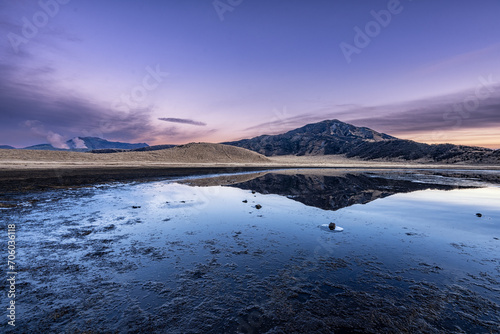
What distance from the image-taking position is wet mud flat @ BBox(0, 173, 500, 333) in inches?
181

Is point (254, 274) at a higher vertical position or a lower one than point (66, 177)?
lower

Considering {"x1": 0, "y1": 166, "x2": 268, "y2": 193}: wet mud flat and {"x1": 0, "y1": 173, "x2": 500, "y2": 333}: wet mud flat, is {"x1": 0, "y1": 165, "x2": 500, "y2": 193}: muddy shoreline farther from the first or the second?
{"x1": 0, "y1": 173, "x2": 500, "y2": 333}: wet mud flat

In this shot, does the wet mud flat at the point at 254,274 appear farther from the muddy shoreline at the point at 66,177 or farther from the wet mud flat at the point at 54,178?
the muddy shoreline at the point at 66,177

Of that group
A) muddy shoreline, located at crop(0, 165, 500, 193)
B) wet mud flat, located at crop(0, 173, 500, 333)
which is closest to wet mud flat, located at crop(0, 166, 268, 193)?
muddy shoreline, located at crop(0, 165, 500, 193)

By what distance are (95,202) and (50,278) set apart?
12.1m

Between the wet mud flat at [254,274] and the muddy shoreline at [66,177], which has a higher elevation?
the muddy shoreline at [66,177]

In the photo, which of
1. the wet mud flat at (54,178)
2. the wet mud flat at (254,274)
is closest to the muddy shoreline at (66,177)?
the wet mud flat at (54,178)

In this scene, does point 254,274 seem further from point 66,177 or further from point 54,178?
point 66,177

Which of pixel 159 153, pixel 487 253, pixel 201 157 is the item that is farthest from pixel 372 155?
pixel 487 253

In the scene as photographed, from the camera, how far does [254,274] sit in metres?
6.48

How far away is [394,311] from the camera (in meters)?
4.91

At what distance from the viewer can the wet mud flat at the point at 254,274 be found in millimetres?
4590

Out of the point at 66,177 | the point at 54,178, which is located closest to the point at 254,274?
the point at 54,178

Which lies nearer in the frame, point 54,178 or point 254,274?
point 254,274
